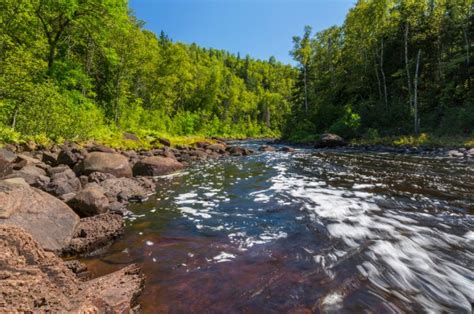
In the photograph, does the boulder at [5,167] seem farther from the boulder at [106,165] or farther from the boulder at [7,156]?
the boulder at [106,165]

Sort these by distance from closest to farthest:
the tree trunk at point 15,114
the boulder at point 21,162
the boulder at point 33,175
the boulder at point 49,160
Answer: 1. the boulder at point 33,175
2. the boulder at point 21,162
3. the boulder at point 49,160
4. the tree trunk at point 15,114

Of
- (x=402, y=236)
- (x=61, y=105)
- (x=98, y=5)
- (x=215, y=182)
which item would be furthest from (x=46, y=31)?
(x=402, y=236)

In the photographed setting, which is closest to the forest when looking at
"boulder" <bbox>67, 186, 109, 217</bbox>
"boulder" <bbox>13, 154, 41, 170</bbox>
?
"boulder" <bbox>13, 154, 41, 170</bbox>

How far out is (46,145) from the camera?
456 inches

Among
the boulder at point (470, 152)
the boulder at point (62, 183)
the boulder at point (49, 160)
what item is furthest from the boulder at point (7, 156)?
the boulder at point (470, 152)

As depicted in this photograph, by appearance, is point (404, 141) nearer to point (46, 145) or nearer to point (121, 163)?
point (121, 163)

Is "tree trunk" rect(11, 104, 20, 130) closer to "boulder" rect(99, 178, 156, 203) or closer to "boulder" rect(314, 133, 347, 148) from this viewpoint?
"boulder" rect(99, 178, 156, 203)

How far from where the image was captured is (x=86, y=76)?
75.5 ft

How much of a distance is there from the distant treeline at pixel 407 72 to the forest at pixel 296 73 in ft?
0.33

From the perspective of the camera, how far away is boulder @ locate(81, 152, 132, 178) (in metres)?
9.20

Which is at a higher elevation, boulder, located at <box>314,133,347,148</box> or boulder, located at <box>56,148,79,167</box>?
boulder, located at <box>56,148,79,167</box>

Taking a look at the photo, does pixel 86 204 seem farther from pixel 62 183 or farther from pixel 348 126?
pixel 348 126

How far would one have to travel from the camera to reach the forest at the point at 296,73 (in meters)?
13.1

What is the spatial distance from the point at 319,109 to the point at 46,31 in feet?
91.5
